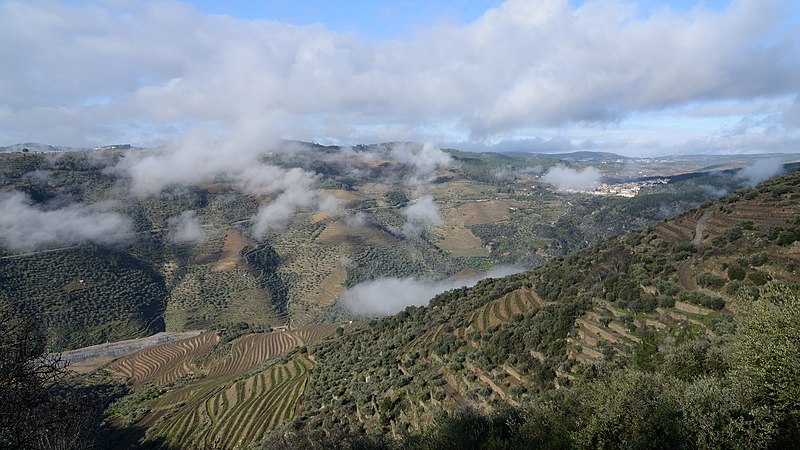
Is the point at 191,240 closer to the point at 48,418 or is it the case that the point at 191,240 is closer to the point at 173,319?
the point at 173,319

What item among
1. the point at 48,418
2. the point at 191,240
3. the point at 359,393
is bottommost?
the point at 191,240

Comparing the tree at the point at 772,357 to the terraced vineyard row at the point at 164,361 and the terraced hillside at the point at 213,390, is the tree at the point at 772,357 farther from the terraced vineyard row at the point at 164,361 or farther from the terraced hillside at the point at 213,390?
the terraced vineyard row at the point at 164,361

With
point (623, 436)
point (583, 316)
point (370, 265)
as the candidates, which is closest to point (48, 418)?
point (623, 436)

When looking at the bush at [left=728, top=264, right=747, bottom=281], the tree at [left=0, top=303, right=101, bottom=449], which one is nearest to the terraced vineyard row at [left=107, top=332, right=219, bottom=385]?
the tree at [left=0, top=303, right=101, bottom=449]

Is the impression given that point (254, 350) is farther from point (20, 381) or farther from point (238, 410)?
point (20, 381)

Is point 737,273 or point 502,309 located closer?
point 737,273

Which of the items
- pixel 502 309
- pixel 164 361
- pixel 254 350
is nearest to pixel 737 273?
pixel 502 309
